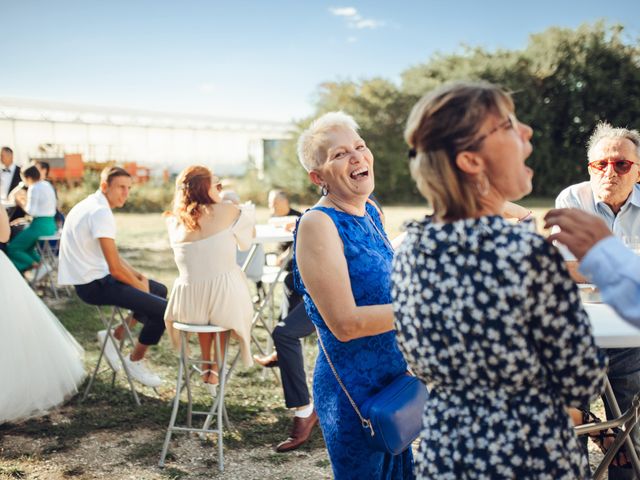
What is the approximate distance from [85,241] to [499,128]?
3913mm

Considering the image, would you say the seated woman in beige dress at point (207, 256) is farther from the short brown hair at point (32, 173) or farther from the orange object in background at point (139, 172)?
the orange object in background at point (139, 172)

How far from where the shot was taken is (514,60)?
2358cm

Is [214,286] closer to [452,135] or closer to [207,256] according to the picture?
[207,256]

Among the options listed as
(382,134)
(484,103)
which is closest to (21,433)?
(484,103)

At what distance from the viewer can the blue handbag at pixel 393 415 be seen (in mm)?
1893

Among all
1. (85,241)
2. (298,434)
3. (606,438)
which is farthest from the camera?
(85,241)

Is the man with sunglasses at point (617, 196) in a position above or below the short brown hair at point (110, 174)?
below

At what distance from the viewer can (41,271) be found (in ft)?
→ 27.8

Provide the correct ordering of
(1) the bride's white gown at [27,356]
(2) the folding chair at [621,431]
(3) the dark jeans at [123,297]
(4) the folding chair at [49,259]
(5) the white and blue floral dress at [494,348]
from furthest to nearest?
(4) the folding chair at [49,259], (3) the dark jeans at [123,297], (1) the bride's white gown at [27,356], (2) the folding chair at [621,431], (5) the white and blue floral dress at [494,348]

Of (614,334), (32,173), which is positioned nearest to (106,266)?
(614,334)

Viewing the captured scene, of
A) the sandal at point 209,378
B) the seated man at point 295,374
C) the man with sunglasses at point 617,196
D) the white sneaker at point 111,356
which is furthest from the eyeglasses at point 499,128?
the white sneaker at point 111,356

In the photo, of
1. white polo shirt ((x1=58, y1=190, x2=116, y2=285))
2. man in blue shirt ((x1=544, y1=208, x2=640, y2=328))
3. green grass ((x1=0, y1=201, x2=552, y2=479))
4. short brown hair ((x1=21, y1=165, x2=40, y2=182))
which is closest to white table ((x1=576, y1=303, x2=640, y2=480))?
man in blue shirt ((x1=544, y1=208, x2=640, y2=328))

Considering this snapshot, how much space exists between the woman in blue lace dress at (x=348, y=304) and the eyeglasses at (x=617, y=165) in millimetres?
1475

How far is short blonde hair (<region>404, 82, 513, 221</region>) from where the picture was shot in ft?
4.15
